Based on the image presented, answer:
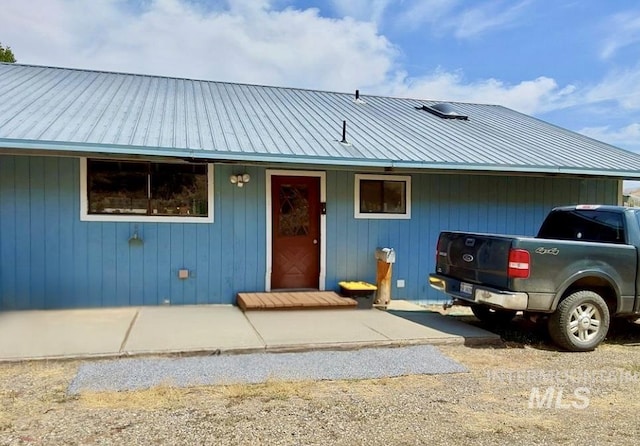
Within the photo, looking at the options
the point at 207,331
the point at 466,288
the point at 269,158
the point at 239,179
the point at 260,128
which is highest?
the point at 260,128

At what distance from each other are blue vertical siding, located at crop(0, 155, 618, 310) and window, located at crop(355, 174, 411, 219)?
14cm

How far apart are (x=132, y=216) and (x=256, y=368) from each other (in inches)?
153

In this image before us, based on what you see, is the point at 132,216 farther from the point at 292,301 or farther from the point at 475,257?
the point at 475,257

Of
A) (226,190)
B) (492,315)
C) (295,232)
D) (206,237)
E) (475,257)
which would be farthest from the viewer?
(295,232)

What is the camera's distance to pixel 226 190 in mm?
8430

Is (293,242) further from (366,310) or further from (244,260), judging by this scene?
(366,310)

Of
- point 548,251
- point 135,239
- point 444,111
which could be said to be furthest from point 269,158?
point 444,111

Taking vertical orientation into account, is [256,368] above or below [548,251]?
below

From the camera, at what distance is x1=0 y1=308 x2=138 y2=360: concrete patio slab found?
5.43 metres

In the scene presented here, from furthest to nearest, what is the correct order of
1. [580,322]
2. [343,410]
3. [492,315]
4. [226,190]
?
[226,190], [492,315], [580,322], [343,410]

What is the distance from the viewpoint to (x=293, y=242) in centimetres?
895

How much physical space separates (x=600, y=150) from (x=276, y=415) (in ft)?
34.3

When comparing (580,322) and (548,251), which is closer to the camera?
(548,251)

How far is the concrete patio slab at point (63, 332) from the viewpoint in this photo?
5426 millimetres
